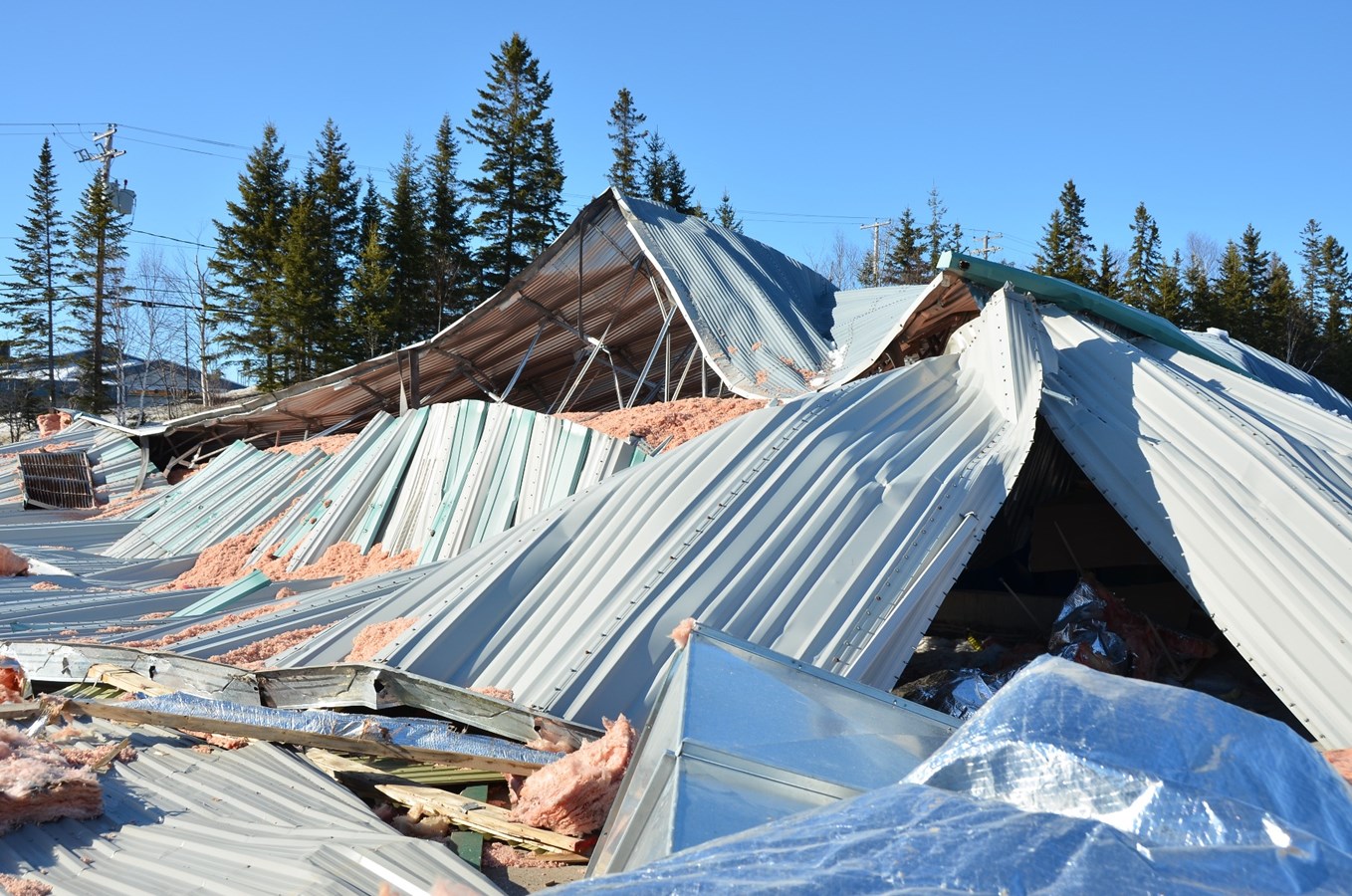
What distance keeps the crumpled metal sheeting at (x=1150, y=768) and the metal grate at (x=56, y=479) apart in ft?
62.3

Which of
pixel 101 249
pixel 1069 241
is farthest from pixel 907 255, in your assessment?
pixel 101 249

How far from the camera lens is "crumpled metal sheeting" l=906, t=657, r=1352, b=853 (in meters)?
2.35

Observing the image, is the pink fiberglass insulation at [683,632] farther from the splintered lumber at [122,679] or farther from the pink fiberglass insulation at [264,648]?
the splintered lumber at [122,679]

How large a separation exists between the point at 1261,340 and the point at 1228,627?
4469 centimetres

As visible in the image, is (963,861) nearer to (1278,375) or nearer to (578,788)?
(578,788)

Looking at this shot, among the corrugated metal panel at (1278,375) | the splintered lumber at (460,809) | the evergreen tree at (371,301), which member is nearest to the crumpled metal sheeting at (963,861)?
the splintered lumber at (460,809)

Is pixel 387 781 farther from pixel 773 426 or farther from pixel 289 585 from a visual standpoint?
pixel 289 585

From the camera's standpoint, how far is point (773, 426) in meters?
7.46

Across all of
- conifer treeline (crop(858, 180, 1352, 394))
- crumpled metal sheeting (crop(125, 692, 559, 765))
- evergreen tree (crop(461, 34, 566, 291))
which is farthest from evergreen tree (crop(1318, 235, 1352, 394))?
crumpled metal sheeting (crop(125, 692, 559, 765))

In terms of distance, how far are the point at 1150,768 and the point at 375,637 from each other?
4.95 metres

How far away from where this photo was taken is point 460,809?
482 centimetres

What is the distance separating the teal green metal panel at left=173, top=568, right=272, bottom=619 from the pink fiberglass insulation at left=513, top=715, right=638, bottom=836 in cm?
502

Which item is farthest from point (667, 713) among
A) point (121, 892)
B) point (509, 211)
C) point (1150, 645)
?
point (509, 211)

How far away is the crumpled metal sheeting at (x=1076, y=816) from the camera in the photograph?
197cm
